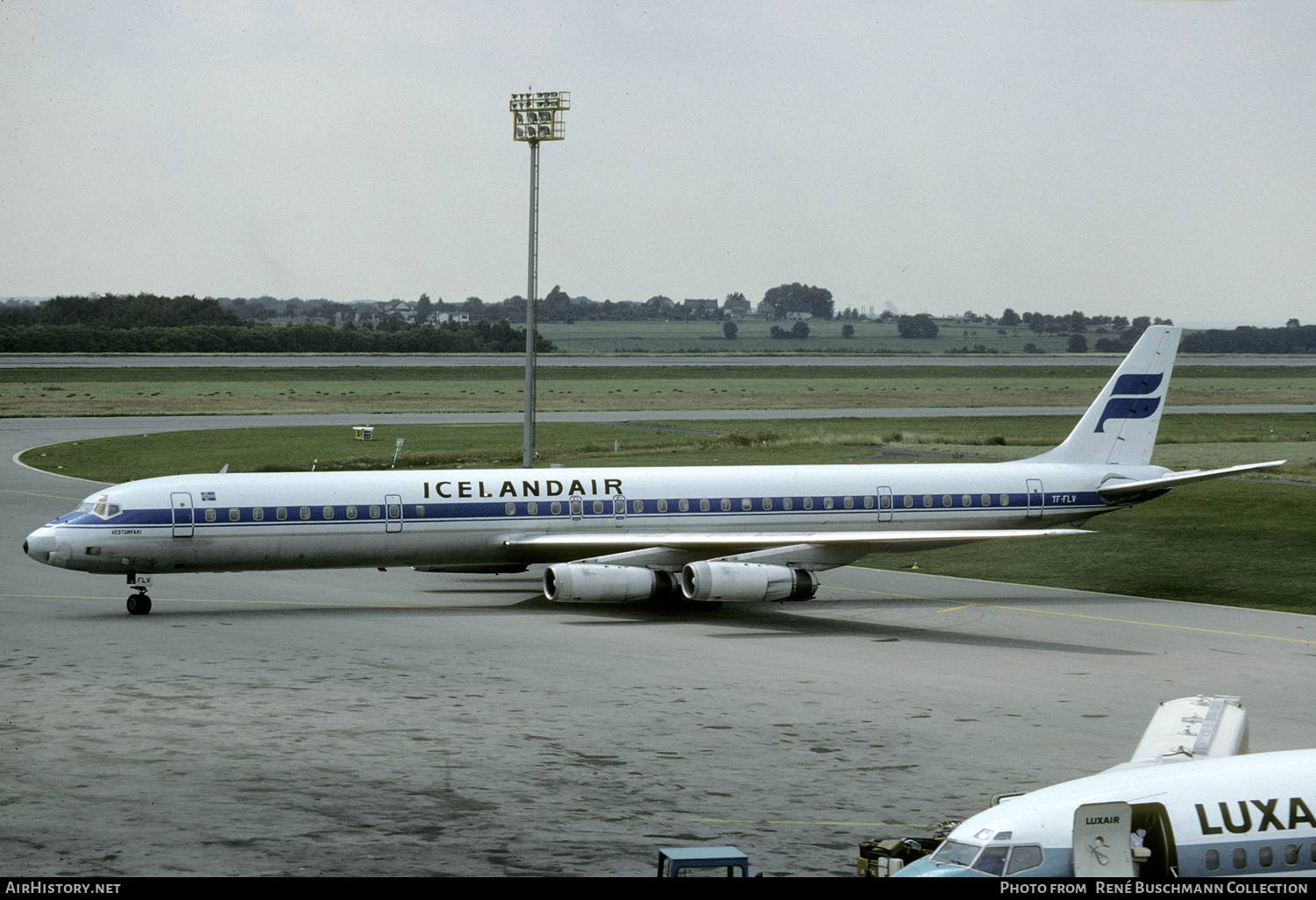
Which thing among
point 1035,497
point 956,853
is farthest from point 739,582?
point 956,853

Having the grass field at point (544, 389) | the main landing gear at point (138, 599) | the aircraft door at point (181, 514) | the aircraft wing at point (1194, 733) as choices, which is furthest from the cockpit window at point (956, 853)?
the grass field at point (544, 389)

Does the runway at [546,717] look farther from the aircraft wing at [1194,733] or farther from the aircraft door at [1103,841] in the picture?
the aircraft door at [1103,841]

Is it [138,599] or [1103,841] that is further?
[138,599]

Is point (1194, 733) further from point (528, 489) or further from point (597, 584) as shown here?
point (528, 489)

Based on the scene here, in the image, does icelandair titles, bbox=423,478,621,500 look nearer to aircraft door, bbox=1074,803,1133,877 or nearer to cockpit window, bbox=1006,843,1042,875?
cockpit window, bbox=1006,843,1042,875

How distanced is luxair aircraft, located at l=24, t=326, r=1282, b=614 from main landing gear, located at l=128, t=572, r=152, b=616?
0.05m

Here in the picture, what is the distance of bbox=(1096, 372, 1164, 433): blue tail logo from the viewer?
152ft

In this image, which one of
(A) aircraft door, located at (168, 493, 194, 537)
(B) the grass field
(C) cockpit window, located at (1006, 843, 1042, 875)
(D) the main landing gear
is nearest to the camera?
(C) cockpit window, located at (1006, 843, 1042, 875)

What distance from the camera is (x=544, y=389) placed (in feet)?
508

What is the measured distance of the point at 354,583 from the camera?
45.3 m

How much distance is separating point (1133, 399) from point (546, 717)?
2722cm

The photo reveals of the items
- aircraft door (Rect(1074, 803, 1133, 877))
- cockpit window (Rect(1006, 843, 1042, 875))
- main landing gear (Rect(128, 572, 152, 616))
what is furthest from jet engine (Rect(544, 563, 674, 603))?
aircraft door (Rect(1074, 803, 1133, 877))

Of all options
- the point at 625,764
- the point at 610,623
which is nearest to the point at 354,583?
the point at 610,623

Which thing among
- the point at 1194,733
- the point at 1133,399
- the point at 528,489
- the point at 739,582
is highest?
the point at 1133,399
